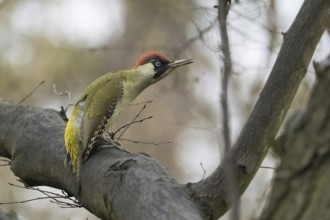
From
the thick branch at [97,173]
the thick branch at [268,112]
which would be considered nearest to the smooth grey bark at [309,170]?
the thick branch at [97,173]

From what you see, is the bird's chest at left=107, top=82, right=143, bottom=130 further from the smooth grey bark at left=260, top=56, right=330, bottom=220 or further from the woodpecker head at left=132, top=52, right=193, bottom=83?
the smooth grey bark at left=260, top=56, right=330, bottom=220

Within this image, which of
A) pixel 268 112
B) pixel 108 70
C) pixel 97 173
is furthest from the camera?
pixel 108 70

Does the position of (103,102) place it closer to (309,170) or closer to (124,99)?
(124,99)

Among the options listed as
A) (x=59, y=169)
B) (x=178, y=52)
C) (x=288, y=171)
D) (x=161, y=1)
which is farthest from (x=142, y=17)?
(x=288, y=171)

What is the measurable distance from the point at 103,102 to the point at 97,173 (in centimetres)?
151

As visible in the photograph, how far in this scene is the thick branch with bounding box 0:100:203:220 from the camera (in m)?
3.00

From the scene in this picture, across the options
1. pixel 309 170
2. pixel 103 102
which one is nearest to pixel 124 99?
pixel 103 102

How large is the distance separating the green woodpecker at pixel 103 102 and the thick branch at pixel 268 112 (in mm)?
925

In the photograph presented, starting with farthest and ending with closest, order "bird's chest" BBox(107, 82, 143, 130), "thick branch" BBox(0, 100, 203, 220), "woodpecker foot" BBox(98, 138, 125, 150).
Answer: "bird's chest" BBox(107, 82, 143, 130) < "woodpecker foot" BBox(98, 138, 125, 150) < "thick branch" BBox(0, 100, 203, 220)

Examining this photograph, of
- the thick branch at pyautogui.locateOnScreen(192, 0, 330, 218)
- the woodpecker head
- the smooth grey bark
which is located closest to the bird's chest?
the woodpecker head

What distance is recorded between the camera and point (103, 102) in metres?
5.09

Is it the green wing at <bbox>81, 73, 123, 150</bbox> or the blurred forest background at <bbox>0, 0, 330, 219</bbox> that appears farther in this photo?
the blurred forest background at <bbox>0, 0, 330, 219</bbox>

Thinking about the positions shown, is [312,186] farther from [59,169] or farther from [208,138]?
[208,138]

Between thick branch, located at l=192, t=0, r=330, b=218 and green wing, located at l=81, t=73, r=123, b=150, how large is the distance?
1694 mm
